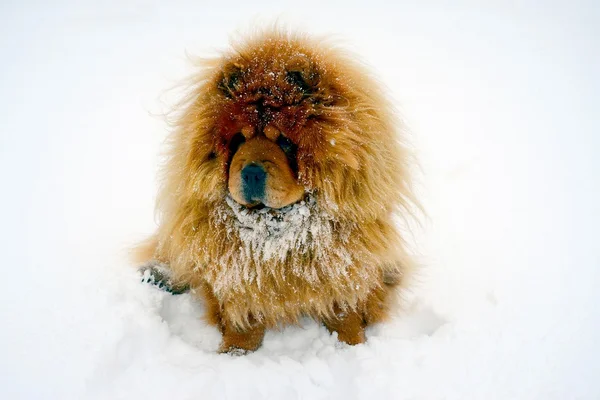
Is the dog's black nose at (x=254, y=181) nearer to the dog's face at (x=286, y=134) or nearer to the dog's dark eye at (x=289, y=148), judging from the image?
the dog's face at (x=286, y=134)

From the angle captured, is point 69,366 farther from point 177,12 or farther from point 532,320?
point 177,12

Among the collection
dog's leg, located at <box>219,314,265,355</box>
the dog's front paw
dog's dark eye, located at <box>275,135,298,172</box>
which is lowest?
the dog's front paw

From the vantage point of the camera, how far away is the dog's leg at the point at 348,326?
1.87 m

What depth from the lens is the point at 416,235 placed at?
2.89m

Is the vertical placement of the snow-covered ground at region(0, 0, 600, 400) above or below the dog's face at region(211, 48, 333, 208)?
below

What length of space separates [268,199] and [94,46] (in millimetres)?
6277

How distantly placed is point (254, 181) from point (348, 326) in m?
0.81

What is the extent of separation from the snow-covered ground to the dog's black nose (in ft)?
2.33

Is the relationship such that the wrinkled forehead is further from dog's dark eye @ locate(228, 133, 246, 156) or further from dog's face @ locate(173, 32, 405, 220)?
dog's dark eye @ locate(228, 133, 246, 156)

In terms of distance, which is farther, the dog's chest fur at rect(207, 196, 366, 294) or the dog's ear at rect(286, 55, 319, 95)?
the dog's chest fur at rect(207, 196, 366, 294)

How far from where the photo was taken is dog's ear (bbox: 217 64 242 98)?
1.60 m

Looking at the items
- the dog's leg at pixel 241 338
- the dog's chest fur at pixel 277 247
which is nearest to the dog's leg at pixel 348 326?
→ the dog's chest fur at pixel 277 247

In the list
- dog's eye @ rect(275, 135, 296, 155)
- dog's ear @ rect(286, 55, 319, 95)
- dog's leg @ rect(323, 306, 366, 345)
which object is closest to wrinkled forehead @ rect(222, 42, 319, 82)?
dog's ear @ rect(286, 55, 319, 95)

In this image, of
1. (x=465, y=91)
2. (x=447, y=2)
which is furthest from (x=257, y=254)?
(x=447, y=2)
